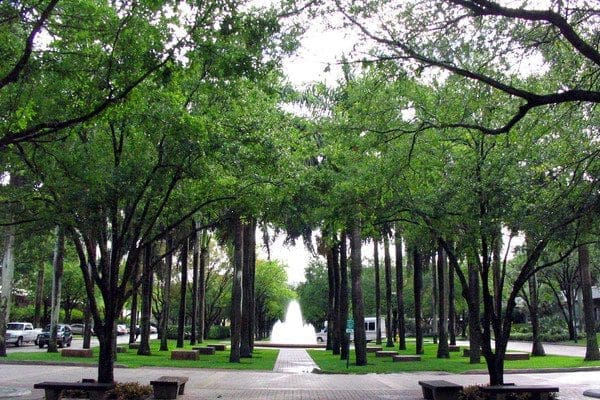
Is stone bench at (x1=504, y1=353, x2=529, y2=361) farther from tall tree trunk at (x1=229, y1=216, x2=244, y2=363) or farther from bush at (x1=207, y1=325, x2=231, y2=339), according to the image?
bush at (x1=207, y1=325, x2=231, y2=339)

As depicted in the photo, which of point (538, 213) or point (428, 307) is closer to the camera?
point (538, 213)

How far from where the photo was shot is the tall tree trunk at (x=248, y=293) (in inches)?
1082

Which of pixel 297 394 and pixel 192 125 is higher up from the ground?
pixel 192 125

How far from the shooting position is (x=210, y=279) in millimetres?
56656

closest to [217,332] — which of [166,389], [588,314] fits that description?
[588,314]

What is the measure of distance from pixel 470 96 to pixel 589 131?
134 inches

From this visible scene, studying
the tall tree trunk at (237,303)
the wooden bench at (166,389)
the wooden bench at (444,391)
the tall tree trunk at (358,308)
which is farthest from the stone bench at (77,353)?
the wooden bench at (444,391)

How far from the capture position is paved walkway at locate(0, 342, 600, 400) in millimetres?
13781

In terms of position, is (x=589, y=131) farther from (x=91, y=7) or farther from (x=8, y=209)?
(x=8, y=209)

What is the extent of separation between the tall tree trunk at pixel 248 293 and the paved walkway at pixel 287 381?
603 cm

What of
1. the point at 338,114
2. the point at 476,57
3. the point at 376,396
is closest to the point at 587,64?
the point at 476,57

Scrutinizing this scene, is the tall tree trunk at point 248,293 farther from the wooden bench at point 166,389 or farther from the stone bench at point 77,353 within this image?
the wooden bench at point 166,389

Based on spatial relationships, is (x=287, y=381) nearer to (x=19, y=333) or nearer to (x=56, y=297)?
(x=56, y=297)

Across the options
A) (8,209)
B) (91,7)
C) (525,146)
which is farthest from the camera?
(8,209)
